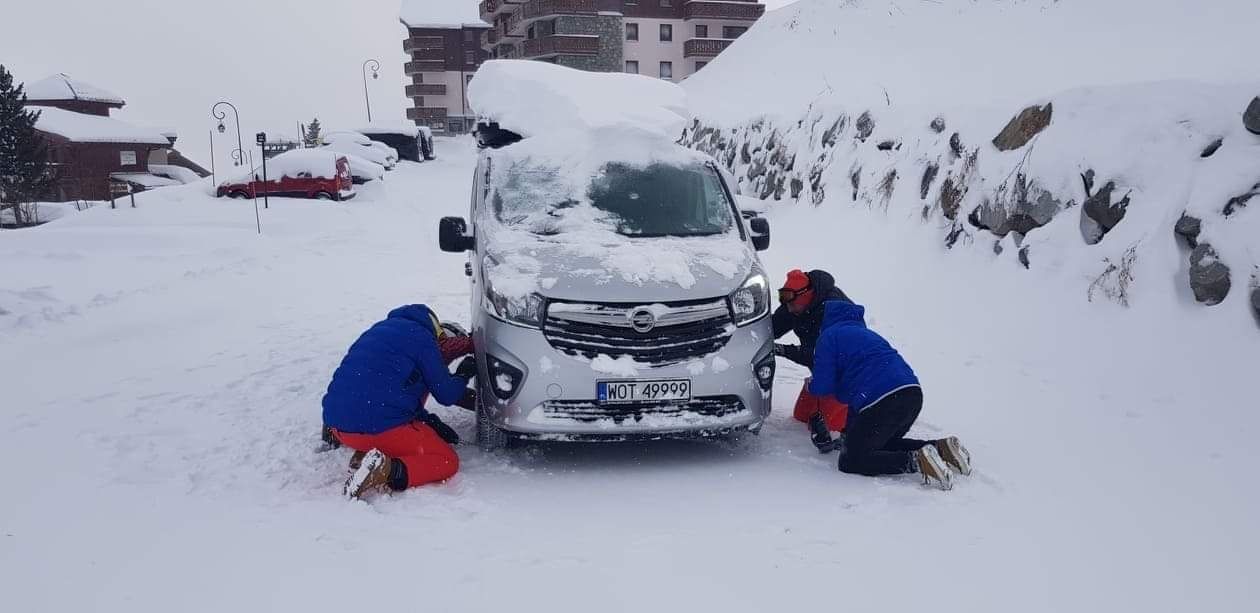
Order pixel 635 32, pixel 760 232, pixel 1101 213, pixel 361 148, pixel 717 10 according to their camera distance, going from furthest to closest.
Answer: pixel 635 32 → pixel 717 10 → pixel 361 148 → pixel 1101 213 → pixel 760 232

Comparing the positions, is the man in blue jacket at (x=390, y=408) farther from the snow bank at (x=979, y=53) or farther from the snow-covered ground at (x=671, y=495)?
the snow bank at (x=979, y=53)

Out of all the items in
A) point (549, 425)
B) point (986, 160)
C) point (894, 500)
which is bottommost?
point (894, 500)

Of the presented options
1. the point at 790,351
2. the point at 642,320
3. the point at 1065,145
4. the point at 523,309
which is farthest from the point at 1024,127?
the point at 523,309

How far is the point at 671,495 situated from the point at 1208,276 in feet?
13.0

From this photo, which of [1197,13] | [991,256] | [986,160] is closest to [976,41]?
[1197,13]

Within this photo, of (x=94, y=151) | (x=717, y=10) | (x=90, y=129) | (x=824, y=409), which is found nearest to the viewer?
(x=824, y=409)

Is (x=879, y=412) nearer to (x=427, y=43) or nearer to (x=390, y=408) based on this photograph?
(x=390, y=408)

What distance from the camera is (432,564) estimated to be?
3340mm

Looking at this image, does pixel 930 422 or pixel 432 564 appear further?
pixel 930 422

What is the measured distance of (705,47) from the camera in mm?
50875

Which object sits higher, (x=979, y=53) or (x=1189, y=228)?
(x=979, y=53)

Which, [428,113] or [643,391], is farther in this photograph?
[428,113]

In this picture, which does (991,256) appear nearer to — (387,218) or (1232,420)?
(1232,420)

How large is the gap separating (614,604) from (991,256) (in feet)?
19.5
